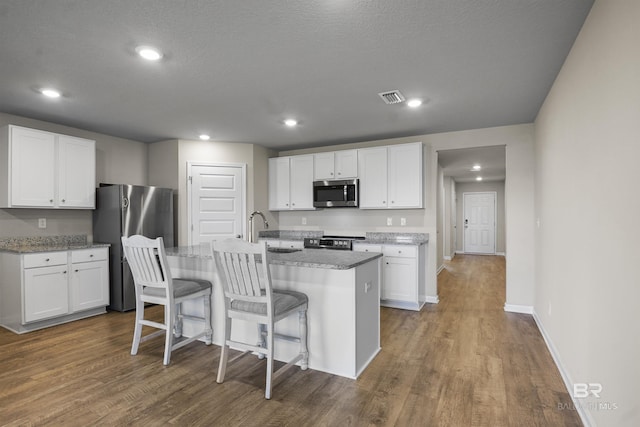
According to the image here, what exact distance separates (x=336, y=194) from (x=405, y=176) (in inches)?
41.3

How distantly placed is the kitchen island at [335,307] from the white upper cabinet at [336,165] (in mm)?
2364

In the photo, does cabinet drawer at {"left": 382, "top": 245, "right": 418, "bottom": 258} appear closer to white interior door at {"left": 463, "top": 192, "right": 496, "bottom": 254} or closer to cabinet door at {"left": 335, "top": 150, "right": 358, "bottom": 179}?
cabinet door at {"left": 335, "top": 150, "right": 358, "bottom": 179}

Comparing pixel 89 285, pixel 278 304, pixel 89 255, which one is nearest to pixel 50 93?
pixel 89 255

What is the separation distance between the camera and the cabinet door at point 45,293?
354 cm

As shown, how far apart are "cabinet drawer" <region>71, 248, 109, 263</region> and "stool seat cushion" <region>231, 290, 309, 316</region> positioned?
103 inches

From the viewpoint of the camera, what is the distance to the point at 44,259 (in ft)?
12.0

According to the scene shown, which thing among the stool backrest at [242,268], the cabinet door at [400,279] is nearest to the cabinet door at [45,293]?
the stool backrest at [242,268]

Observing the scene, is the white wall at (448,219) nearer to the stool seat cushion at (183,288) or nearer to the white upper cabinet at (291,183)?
the white upper cabinet at (291,183)

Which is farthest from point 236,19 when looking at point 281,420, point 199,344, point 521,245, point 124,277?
point 521,245

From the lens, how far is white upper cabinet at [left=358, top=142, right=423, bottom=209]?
4.61m

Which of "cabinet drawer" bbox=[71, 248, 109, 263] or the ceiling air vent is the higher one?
the ceiling air vent

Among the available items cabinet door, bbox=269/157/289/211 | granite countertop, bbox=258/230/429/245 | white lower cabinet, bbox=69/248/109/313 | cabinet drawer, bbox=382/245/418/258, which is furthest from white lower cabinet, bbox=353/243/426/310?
white lower cabinet, bbox=69/248/109/313

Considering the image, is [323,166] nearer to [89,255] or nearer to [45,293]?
[89,255]

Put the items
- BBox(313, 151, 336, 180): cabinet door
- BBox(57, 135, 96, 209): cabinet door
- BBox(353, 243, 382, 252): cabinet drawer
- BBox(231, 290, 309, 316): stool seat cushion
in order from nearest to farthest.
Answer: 1. BBox(231, 290, 309, 316): stool seat cushion
2. BBox(57, 135, 96, 209): cabinet door
3. BBox(353, 243, 382, 252): cabinet drawer
4. BBox(313, 151, 336, 180): cabinet door
